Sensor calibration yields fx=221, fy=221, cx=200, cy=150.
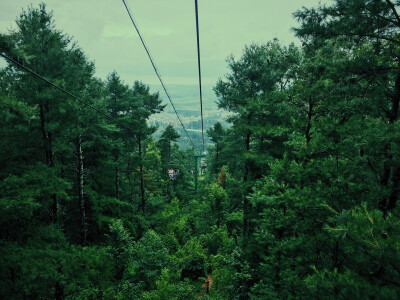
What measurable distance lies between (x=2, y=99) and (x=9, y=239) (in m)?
4.74

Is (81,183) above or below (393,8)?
below

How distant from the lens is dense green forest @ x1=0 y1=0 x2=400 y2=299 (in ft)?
13.7

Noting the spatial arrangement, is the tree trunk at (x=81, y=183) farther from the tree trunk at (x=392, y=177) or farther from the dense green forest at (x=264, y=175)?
the tree trunk at (x=392, y=177)

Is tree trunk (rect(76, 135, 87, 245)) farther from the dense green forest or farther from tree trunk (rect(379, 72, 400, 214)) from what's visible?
tree trunk (rect(379, 72, 400, 214))

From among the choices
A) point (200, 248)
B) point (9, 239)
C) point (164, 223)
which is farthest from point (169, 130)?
point (9, 239)

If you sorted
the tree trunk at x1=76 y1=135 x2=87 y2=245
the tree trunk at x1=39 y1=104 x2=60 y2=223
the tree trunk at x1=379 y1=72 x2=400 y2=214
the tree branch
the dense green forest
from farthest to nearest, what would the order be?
the tree trunk at x1=76 y1=135 x2=87 y2=245 < the tree trunk at x1=39 y1=104 x2=60 y2=223 < the tree trunk at x1=379 y1=72 x2=400 y2=214 < the tree branch < the dense green forest

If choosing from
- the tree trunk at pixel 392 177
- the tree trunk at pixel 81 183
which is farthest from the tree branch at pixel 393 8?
the tree trunk at pixel 81 183

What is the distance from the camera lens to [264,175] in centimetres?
934

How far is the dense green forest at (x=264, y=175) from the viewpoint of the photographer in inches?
164

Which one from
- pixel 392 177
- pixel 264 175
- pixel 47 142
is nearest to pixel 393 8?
pixel 392 177

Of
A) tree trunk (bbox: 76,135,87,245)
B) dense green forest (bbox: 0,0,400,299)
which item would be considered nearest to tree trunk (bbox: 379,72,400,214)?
dense green forest (bbox: 0,0,400,299)

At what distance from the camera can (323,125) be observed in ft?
18.9

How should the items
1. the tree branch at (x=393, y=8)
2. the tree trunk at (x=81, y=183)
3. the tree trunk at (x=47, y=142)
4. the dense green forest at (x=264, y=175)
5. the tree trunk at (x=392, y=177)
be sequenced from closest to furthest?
the dense green forest at (x=264, y=175) → the tree branch at (x=393, y=8) → the tree trunk at (x=392, y=177) → the tree trunk at (x=47, y=142) → the tree trunk at (x=81, y=183)

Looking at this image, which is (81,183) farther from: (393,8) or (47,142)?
(393,8)
